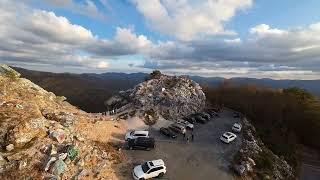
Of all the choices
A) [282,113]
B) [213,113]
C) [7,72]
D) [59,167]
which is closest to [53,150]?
[59,167]

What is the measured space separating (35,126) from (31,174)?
925 centimetres

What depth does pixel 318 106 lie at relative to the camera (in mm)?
89562

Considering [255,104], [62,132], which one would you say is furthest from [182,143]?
[255,104]

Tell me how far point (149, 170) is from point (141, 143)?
9582mm

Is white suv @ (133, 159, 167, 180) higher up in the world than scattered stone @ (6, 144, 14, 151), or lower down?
lower down

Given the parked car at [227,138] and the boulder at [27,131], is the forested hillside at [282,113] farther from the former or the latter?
the boulder at [27,131]

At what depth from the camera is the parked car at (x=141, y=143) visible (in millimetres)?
48594

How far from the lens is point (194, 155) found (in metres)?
49.1

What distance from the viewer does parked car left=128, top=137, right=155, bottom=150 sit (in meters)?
48.6

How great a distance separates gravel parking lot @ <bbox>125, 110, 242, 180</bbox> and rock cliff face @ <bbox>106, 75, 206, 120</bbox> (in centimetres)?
877

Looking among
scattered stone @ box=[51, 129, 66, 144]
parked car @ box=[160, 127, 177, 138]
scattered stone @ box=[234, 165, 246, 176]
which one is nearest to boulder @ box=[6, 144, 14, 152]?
scattered stone @ box=[51, 129, 66, 144]

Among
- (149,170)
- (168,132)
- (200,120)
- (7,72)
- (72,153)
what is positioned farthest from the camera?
(200,120)

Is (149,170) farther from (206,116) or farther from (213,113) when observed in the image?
(213,113)

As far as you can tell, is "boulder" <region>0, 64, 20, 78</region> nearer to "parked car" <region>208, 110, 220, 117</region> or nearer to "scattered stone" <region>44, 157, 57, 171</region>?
"scattered stone" <region>44, 157, 57, 171</region>
